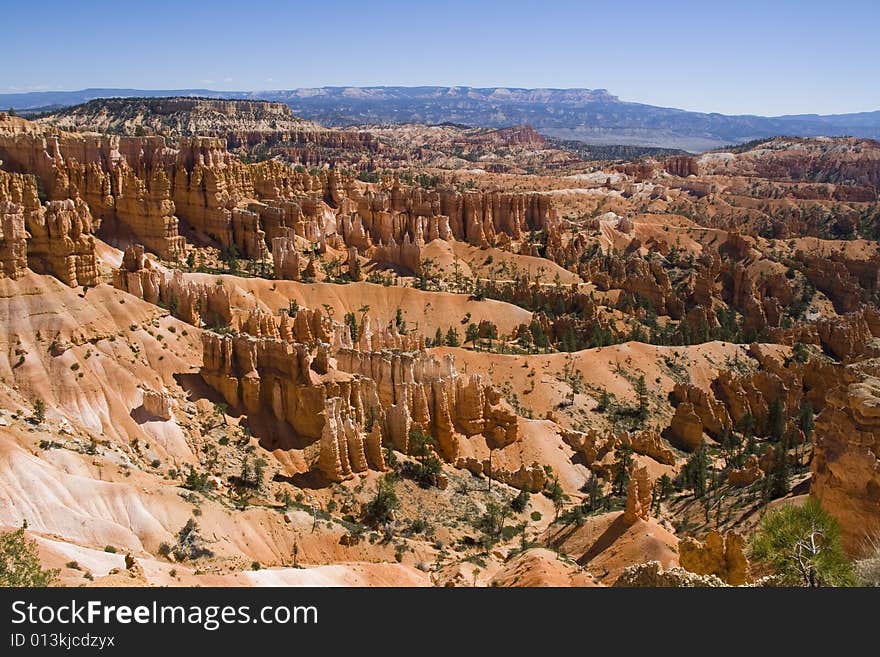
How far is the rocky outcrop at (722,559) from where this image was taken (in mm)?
21656

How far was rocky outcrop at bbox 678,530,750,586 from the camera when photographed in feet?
71.1

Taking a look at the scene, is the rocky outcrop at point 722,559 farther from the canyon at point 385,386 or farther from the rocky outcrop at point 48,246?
the rocky outcrop at point 48,246

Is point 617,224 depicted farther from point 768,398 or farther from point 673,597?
point 673,597

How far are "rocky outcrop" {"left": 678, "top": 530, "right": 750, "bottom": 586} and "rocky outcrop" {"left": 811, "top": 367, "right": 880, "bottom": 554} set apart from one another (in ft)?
16.1

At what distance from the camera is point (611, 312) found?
82.1 metres

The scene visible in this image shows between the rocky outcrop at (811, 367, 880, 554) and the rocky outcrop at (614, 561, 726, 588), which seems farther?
the rocky outcrop at (811, 367, 880, 554)

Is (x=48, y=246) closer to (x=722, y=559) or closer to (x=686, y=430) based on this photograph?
(x=722, y=559)

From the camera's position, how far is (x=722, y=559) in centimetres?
2234

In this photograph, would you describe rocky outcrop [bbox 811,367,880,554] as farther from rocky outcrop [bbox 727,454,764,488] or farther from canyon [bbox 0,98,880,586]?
rocky outcrop [bbox 727,454,764,488]

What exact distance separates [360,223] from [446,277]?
14835mm

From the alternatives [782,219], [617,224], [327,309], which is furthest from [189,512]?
[782,219]

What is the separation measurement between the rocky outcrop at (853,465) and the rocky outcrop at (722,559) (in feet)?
16.1

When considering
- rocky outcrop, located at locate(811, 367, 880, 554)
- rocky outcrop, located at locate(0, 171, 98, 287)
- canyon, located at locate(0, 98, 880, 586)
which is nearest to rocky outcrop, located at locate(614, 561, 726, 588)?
canyon, located at locate(0, 98, 880, 586)

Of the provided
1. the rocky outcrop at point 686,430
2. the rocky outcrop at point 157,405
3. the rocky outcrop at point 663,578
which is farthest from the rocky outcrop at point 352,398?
the rocky outcrop at point 663,578
